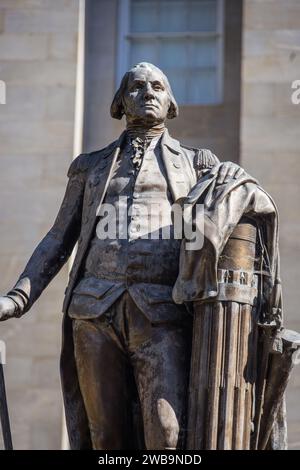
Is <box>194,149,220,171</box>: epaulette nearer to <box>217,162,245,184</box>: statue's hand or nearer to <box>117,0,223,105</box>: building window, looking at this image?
<box>217,162,245,184</box>: statue's hand

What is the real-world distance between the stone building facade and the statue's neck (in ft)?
19.4

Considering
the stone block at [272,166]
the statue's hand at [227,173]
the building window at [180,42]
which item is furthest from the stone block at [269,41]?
the statue's hand at [227,173]

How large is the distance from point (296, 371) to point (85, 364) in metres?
6.28

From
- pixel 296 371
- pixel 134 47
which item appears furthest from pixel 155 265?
pixel 134 47

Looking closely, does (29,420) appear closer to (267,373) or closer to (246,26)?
(246,26)

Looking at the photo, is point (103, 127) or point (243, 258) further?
point (103, 127)

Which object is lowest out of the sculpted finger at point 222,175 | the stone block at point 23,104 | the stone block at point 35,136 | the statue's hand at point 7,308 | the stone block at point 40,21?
the statue's hand at point 7,308

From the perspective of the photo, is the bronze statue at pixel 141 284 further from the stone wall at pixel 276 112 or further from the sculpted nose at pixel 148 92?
the stone wall at pixel 276 112

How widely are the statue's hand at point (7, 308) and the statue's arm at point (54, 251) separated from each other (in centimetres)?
1

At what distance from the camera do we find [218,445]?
659 cm

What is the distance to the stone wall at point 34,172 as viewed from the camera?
44.5 feet

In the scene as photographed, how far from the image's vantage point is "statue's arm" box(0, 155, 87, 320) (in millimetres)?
7406

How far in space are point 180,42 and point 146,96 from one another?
8332 millimetres

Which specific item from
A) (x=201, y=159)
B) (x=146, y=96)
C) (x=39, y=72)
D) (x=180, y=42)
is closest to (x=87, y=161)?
(x=146, y=96)
